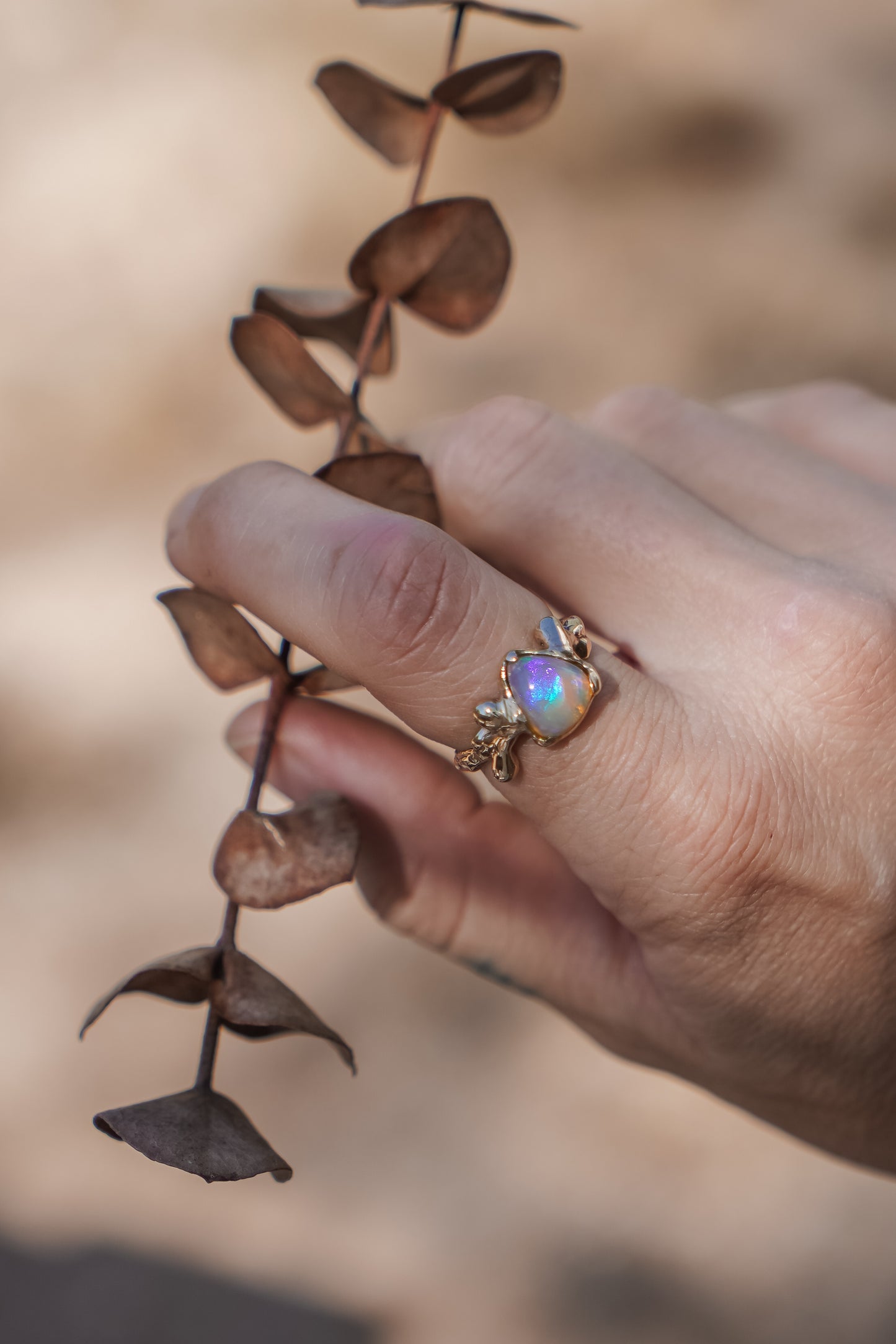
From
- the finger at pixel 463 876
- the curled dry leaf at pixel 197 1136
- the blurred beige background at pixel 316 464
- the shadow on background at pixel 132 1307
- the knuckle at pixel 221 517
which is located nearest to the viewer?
the curled dry leaf at pixel 197 1136

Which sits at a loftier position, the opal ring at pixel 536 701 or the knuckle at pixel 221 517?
the knuckle at pixel 221 517

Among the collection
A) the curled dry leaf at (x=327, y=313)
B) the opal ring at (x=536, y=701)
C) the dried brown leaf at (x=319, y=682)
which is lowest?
the dried brown leaf at (x=319, y=682)

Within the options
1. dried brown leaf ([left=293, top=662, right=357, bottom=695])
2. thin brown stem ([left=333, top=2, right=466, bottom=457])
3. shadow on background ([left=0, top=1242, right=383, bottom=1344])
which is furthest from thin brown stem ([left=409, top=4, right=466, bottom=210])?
shadow on background ([left=0, top=1242, right=383, bottom=1344])

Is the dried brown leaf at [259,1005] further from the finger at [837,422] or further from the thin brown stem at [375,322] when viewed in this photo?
the finger at [837,422]

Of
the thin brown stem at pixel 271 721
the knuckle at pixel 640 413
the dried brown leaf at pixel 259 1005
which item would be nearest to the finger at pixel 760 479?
the knuckle at pixel 640 413

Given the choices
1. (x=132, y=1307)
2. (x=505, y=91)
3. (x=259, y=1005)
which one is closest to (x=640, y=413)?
(x=505, y=91)

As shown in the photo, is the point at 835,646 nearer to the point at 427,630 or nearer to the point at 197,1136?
the point at 427,630
